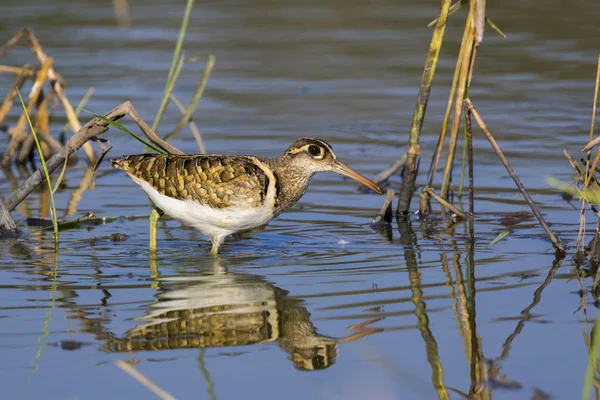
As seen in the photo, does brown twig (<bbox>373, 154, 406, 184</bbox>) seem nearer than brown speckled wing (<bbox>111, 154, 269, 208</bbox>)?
No

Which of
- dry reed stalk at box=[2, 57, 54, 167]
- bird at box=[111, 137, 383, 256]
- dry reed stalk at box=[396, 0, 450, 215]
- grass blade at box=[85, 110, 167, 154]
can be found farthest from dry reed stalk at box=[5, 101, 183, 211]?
dry reed stalk at box=[2, 57, 54, 167]

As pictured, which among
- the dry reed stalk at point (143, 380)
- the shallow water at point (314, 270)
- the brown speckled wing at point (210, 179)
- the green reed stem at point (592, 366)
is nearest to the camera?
the green reed stem at point (592, 366)

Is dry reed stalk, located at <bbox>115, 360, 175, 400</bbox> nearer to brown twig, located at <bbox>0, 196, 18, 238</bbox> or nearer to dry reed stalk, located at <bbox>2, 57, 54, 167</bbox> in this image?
brown twig, located at <bbox>0, 196, 18, 238</bbox>

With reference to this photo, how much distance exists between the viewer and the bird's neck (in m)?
7.32

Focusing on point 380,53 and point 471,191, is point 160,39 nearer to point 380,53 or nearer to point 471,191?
point 380,53

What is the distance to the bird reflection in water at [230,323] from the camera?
5.21 meters

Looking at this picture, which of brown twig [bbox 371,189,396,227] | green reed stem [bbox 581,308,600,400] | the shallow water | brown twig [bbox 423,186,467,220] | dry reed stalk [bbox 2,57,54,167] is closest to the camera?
green reed stem [bbox 581,308,600,400]

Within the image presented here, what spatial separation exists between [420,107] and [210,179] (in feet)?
5.48

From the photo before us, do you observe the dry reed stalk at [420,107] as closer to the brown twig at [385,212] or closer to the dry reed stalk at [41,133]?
the brown twig at [385,212]

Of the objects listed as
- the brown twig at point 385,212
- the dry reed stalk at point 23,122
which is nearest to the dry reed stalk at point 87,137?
the brown twig at point 385,212

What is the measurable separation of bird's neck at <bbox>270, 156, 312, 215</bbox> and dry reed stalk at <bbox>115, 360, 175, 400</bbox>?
8.53ft

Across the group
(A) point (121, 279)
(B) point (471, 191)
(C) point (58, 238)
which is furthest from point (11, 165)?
(B) point (471, 191)

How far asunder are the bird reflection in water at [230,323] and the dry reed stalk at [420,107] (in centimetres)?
191

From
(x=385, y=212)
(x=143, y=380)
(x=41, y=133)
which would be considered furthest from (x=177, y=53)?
(x=143, y=380)
